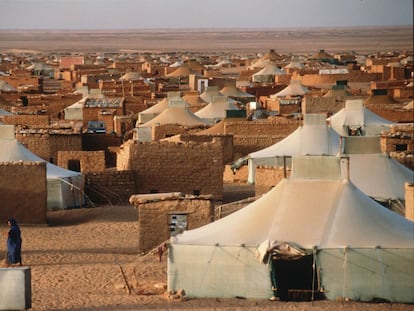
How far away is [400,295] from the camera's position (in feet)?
44.1

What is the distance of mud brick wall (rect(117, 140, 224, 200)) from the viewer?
70.0 feet

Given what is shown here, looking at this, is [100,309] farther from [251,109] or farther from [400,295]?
[251,109]

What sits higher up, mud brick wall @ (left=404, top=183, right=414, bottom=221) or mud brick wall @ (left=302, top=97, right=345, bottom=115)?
mud brick wall @ (left=404, top=183, right=414, bottom=221)

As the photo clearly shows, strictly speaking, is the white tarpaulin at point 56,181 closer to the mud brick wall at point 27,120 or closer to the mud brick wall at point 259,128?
the mud brick wall at point 259,128

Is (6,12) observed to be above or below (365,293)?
above

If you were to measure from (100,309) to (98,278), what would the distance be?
1849 millimetres

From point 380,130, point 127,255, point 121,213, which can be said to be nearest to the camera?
point 127,255

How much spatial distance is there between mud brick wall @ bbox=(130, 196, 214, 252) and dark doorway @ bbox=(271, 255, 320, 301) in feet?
8.06

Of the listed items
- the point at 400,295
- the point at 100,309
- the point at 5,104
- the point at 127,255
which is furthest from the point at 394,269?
the point at 5,104

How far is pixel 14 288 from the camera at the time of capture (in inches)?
500

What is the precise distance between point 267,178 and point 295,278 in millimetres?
7091

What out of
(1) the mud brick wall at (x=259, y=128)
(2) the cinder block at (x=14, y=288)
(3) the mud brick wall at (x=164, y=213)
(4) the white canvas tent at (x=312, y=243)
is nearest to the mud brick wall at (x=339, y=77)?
(1) the mud brick wall at (x=259, y=128)

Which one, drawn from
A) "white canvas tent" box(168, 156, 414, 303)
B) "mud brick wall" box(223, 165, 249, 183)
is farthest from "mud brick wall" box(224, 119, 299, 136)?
"white canvas tent" box(168, 156, 414, 303)

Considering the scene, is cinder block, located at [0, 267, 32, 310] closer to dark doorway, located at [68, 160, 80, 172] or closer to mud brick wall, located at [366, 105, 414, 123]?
dark doorway, located at [68, 160, 80, 172]
